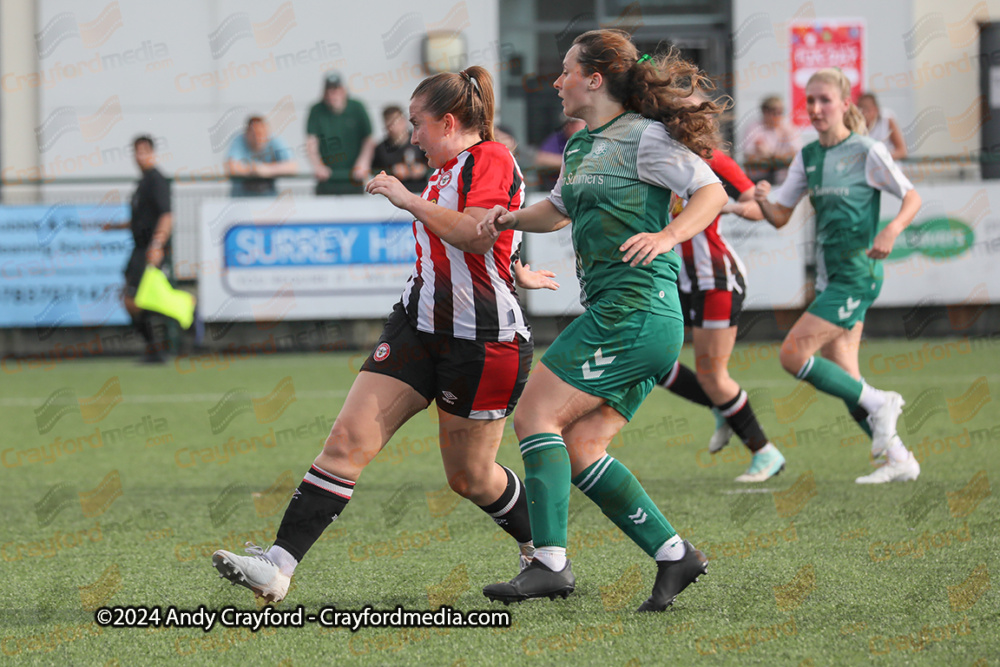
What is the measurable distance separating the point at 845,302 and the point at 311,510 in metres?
3.48

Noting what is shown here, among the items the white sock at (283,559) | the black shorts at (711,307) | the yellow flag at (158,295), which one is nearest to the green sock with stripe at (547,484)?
the white sock at (283,559)

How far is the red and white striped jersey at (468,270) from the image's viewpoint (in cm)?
392

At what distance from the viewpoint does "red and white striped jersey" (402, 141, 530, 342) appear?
3.92 metres

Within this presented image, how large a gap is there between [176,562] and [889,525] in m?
2.79

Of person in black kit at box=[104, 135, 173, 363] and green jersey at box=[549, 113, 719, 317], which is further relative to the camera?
person in black kit at box=[104, 135, 173, 363]

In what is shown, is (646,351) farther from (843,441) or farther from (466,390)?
(843,441)

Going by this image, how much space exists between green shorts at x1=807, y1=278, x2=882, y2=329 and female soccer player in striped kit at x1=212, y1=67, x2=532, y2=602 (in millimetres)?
2749

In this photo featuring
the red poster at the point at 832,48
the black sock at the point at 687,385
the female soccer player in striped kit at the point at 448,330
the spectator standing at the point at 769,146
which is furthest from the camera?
the red poster at the point at 832,48

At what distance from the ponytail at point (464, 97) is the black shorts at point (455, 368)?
0.65 meters

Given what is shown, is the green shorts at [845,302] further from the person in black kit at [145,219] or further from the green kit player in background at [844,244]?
the person in black kit at [145,219]

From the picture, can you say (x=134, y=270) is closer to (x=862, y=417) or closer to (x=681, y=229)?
(x=862, y=417)

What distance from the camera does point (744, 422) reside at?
256 inches

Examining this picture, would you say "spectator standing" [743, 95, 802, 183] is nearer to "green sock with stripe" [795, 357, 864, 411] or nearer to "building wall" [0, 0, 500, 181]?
"building wall" [0, 0, 500, 181]

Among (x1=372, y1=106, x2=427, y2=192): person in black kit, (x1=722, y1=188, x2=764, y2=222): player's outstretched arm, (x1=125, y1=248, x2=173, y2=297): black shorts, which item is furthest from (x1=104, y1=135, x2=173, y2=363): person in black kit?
(x1=722, y1=188, x2=764, y2=222): player's outstretched arm
